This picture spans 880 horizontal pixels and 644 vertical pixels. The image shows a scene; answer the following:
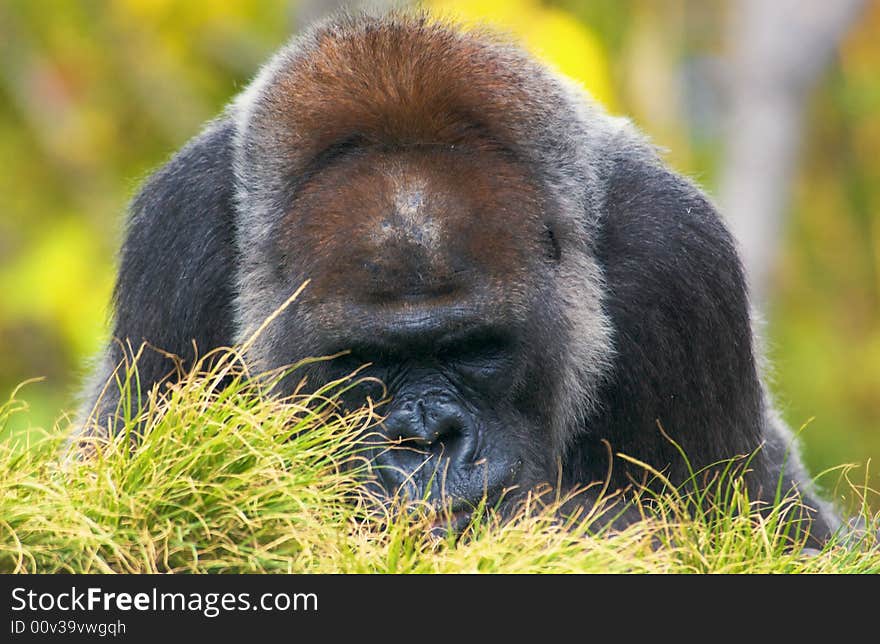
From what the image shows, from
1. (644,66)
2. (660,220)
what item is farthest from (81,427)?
(644,66)

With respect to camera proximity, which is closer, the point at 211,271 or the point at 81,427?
the point at 81,427

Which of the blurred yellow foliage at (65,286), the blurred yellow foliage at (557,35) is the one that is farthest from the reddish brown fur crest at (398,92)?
the blurred yellow foliage at (65,286)

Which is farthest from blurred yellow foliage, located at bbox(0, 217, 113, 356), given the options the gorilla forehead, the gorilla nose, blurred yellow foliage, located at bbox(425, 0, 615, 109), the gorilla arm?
the gorilla nose

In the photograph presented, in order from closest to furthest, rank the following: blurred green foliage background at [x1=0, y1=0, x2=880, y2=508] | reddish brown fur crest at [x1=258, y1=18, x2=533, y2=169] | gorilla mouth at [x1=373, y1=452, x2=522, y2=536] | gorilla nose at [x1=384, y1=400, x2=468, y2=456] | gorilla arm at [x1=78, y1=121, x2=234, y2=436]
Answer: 1. gorilla mouth at [x1=373, y1=452, x2=522, y2=536]
2. gorilla nose at [x1=384, y1=400, x2=468, y2=456]
3. reddish brown fur crest at [x1=258, y1=18, x2=533, y2=169]
4. gorilla arm at [x1=78, y1=121, x2=234, y2=436]
5. blurred green foliage background at [x1=0, y1=0, x2=880, y2=508]

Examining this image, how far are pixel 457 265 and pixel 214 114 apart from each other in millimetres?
Result: 11264

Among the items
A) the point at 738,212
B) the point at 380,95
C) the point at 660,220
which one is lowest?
the point at 738,212

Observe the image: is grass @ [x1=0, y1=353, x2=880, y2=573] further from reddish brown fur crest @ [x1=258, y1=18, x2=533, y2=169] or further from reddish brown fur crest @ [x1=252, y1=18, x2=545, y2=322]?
reddish brown fur crest @ [x1=258, y1=18, x2=533, y2=169]

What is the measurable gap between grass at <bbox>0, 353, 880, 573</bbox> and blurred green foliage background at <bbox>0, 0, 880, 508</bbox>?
8058mm

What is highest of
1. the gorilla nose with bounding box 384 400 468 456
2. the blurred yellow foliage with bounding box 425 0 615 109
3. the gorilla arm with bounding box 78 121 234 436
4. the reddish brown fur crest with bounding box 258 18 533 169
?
the blurred yellow foliage with bounding box 425 0 615 109

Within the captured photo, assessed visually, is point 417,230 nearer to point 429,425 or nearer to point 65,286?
point 429,425

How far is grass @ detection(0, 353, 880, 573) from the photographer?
12.7 feet
